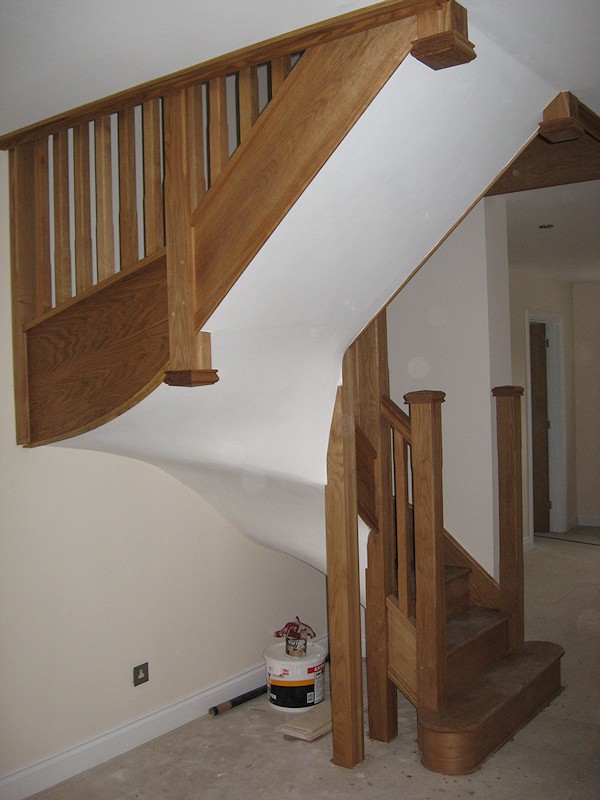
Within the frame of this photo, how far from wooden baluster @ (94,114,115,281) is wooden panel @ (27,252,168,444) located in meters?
0.11

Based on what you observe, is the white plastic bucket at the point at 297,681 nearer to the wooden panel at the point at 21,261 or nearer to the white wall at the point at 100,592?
the white wall at the point at 100,592

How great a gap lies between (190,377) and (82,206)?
891mm

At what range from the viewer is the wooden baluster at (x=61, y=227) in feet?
9.62

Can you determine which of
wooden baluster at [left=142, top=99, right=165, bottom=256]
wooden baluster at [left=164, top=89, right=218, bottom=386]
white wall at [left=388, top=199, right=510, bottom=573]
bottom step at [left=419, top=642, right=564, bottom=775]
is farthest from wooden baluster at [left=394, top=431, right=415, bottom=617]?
wooden baluster at [left=142, top=99, right=165, bottom=256]

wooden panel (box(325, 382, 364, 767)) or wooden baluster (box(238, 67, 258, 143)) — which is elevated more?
wooden baluster (box(238, 67, 258, 143))

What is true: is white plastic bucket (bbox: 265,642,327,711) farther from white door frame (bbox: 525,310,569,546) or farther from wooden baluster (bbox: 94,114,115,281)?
white door frame (bbox: 525,310,569,546)

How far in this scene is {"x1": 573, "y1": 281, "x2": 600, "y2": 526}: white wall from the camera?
7.96 meters

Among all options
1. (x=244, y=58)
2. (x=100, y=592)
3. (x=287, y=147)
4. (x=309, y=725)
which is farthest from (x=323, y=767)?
(x=244, y=58)

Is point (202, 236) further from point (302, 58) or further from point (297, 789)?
point (297, 789)

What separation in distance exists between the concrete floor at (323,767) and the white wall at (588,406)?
14.0ft

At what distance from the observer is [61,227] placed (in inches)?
116

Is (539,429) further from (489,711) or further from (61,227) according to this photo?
(61,227)

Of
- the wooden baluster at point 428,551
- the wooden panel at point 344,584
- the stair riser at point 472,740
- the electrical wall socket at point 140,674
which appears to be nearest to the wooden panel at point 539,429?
the stair riser at point 472,740

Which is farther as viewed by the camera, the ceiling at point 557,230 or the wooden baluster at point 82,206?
the ceiling at point 557,230
